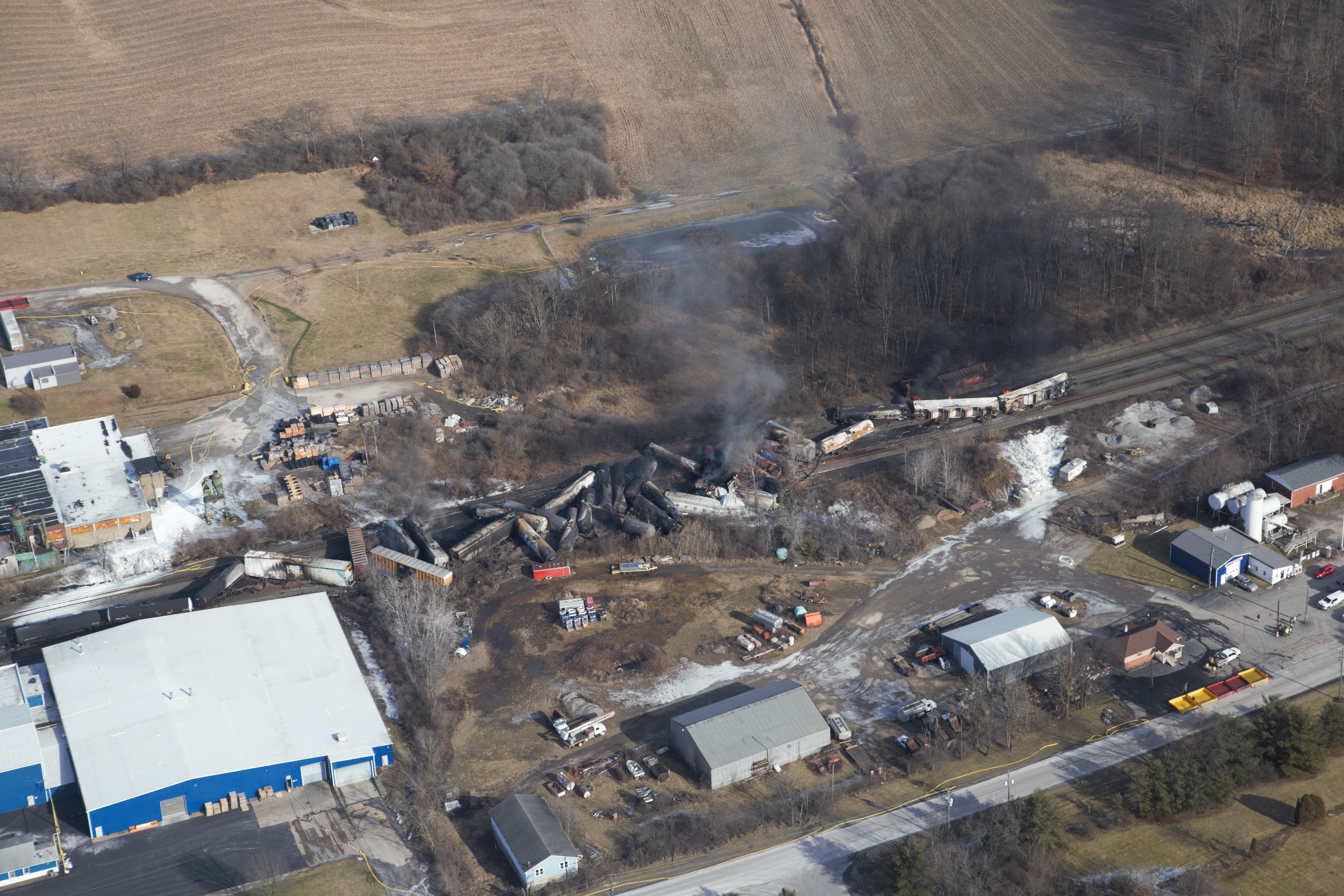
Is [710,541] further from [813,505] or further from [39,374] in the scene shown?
[39,374]

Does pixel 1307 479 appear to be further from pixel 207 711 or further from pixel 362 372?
pixel 207 711

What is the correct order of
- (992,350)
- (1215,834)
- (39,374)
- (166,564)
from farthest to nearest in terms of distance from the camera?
(992,350), (39,374), (166,564), (1215,834)

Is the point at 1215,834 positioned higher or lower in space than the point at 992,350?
lower

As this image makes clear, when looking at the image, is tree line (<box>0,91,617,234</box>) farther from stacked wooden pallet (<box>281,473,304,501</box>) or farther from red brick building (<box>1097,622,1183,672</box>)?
red brick building (<box>1097,622,1183,672</box>)

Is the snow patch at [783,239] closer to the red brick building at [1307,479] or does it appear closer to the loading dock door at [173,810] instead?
the red brick building at [1307,479]

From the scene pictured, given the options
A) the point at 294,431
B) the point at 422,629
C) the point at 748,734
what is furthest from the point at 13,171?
the point at 748,734

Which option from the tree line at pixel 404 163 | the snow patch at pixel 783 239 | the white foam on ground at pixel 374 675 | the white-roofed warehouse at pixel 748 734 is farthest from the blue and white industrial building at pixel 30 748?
the snow patch at pixel 783 239

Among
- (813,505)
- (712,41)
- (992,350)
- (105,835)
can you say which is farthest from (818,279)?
(105,835)
